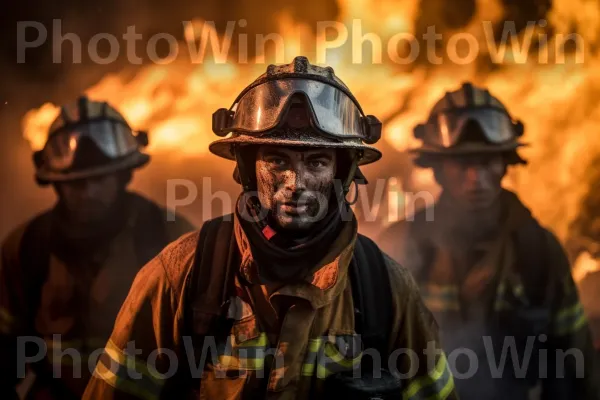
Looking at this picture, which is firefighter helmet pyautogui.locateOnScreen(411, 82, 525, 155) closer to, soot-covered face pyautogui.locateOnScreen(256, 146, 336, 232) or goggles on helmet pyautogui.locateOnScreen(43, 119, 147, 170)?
soot-covered face pyautogui.locateOnScreen(256, 146, 336, 232)

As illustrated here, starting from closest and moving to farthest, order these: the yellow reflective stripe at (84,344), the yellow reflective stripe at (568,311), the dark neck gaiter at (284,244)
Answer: the dark neck gaiter at (284,244), the yellow reflective stripe at (84,344), the yellow reflective stripe at (568,311)

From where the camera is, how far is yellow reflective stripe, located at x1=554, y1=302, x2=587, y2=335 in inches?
133

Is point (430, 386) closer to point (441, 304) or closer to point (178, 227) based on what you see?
point (441, 304)

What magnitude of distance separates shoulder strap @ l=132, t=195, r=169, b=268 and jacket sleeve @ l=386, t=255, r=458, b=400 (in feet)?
4.58

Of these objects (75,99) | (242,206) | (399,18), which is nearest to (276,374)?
(242,206)

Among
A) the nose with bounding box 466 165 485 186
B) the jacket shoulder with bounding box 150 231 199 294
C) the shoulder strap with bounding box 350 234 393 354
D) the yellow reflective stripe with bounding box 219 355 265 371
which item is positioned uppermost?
the nose with bounding box 466 165 485 186

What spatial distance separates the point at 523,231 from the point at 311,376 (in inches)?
72.2

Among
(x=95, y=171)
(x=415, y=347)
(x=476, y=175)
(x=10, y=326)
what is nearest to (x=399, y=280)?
(x=415, y=347)

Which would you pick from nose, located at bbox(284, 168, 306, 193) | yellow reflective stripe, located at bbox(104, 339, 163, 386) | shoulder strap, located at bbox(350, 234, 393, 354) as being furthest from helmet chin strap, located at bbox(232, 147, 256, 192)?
yellow reflective stripe, located at bbox(104, 339, 163, 386)

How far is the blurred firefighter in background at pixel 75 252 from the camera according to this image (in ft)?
10.4

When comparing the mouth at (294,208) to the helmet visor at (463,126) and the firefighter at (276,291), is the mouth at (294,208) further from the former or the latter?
the helmet visor at (463,126)

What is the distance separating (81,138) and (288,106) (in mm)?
1553

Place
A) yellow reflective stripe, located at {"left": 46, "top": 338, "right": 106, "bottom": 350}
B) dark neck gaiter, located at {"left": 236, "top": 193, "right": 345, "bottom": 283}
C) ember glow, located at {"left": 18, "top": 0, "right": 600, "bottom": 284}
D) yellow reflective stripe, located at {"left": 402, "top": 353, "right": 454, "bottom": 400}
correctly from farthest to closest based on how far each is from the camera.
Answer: ember glow, located at {"left": 18, "top": 0, "right": 600, "bottom": 284} < yellow reflective stripe, located at {"left": 46, "top": 338, "right": 106, "bottom": 350} < yellow reflective stripe, located at {"left": 402, "top": 353, "right": 454, "bottom": 400} < dark neck gaiter, located at {"left": 236, "top": 193, "right": 345, "bottom": 283}

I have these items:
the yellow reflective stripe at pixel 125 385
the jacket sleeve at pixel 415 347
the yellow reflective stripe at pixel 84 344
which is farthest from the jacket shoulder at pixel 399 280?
the yellow reflective stripe at pixel 84 344
